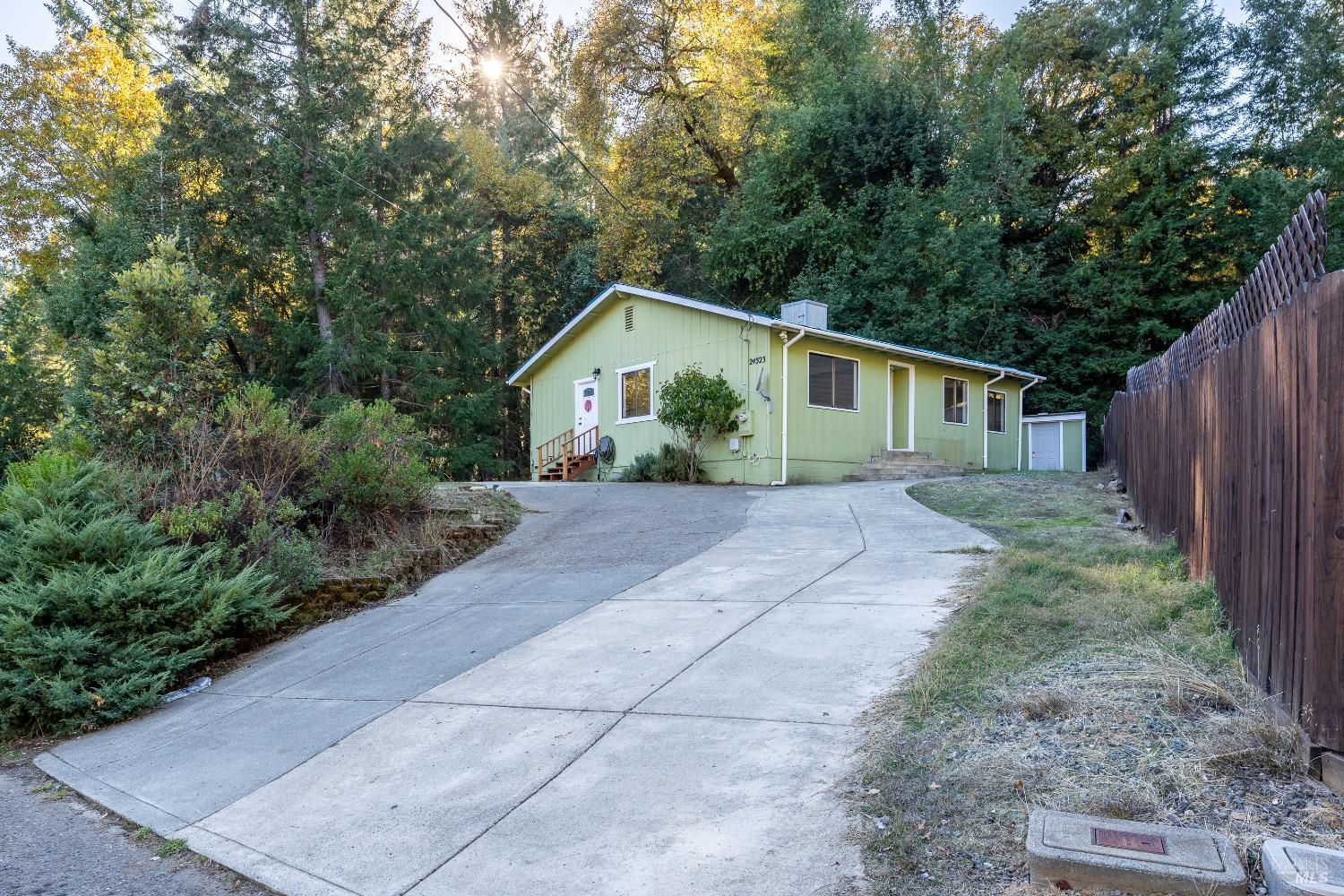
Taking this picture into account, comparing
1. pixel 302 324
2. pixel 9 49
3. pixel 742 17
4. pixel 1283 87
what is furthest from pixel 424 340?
pixel 1283 87

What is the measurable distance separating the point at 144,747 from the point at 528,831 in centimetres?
289

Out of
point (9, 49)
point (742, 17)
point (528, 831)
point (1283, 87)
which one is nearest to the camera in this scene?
point (528, 831)

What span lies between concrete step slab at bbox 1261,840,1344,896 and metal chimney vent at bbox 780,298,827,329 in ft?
47.1

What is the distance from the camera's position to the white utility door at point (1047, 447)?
71.7 feet

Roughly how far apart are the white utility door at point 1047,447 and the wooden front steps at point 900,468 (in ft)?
15.5

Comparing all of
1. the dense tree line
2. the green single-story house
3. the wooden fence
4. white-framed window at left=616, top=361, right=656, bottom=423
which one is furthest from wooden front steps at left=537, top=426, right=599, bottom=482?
the wooden fence

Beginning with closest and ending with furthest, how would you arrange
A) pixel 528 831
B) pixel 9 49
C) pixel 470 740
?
pixel 528 831 < pixel 470 740 < pixel 9 49

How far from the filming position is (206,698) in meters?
5.49

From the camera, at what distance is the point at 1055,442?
21922 mm

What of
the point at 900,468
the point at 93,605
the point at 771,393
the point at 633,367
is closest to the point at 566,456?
the point at 633,367

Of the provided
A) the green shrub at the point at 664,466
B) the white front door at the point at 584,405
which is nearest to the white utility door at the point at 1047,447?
the green shrub at the point at 664,466

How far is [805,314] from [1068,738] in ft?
45.2

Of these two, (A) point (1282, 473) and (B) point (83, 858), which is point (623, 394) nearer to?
(B) point (83, 858)

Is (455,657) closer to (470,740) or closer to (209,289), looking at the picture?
(470,740)
